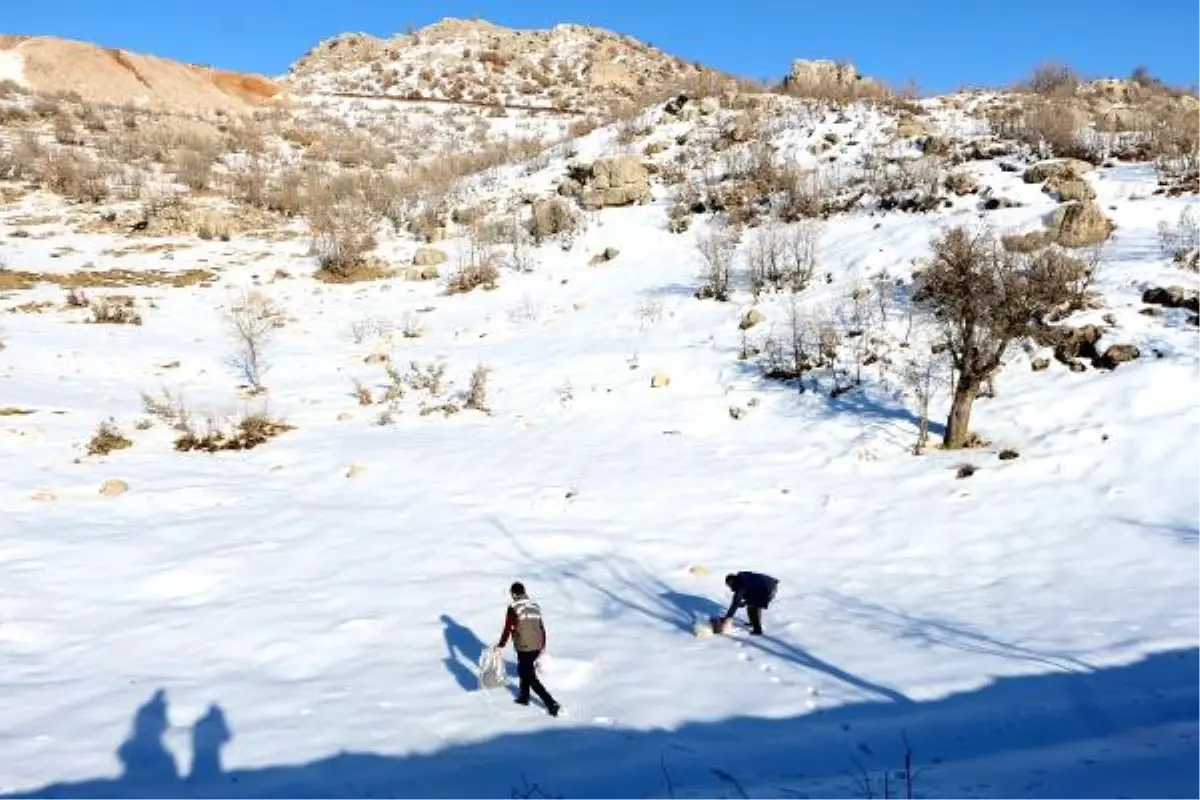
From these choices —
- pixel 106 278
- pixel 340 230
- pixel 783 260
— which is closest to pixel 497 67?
pixel 340 230

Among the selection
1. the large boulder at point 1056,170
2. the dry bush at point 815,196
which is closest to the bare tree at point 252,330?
the dry bush at point 815,196

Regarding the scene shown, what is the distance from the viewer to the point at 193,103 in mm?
44062

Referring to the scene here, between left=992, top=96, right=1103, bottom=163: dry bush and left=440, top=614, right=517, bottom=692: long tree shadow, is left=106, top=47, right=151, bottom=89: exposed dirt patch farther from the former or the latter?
left=440, top=614, right=517, bottom=692: long tree shadow

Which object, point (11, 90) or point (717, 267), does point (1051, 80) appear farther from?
point (11, 90)

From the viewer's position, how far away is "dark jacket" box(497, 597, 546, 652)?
6965 millimetres

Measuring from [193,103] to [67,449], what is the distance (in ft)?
123

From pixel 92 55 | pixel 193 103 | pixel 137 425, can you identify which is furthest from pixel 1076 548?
pixel 92 55

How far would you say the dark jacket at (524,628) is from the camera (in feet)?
22.9

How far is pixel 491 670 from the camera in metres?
7.19

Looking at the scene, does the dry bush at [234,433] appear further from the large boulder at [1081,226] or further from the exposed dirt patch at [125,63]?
the exposed dirt patch at [125,63]

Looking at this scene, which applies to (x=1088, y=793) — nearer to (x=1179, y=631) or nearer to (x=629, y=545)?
(x=1179, y=631)

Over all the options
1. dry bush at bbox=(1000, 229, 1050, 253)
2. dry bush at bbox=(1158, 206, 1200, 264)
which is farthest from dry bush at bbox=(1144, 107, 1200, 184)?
dry bush at bbox=(1000, 229, 1050, 253)

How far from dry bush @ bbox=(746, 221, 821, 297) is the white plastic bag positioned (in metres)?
12.6

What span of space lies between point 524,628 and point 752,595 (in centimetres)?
226
